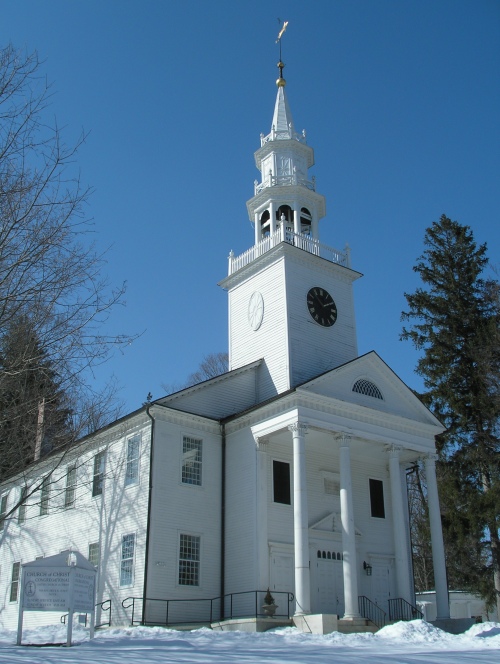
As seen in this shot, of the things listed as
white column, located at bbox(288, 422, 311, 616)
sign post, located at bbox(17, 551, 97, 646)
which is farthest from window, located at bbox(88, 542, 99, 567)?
sign post, located at bbox(17, 551, 97, 646)

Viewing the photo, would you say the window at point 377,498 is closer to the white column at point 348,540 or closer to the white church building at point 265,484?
the white church building at point 265,484

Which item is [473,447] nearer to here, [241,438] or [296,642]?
[241,438]

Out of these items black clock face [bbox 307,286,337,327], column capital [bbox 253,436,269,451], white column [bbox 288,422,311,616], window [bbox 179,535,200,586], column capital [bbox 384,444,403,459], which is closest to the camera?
white column [bbox 288,422,311,616]

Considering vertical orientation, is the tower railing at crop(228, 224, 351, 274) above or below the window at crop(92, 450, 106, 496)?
above

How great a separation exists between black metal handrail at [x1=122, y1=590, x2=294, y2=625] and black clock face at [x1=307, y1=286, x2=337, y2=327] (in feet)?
34.9

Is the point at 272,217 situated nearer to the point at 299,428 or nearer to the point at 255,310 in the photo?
the point at 255,310

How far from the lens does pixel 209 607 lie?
2280 centimetres

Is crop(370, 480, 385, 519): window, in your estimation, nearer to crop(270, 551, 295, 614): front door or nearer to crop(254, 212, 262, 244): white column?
crop(270, 551, 295, 614): front door

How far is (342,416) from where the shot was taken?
24219 mm

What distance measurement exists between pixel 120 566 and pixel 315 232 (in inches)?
631

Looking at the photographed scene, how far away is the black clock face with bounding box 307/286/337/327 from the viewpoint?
28.5 meters

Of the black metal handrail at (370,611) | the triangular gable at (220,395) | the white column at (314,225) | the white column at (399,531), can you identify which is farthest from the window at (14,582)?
the white column at (314,225)

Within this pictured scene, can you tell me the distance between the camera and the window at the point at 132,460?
24219mm

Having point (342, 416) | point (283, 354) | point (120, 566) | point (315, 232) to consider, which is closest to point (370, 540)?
point (342, 416)
